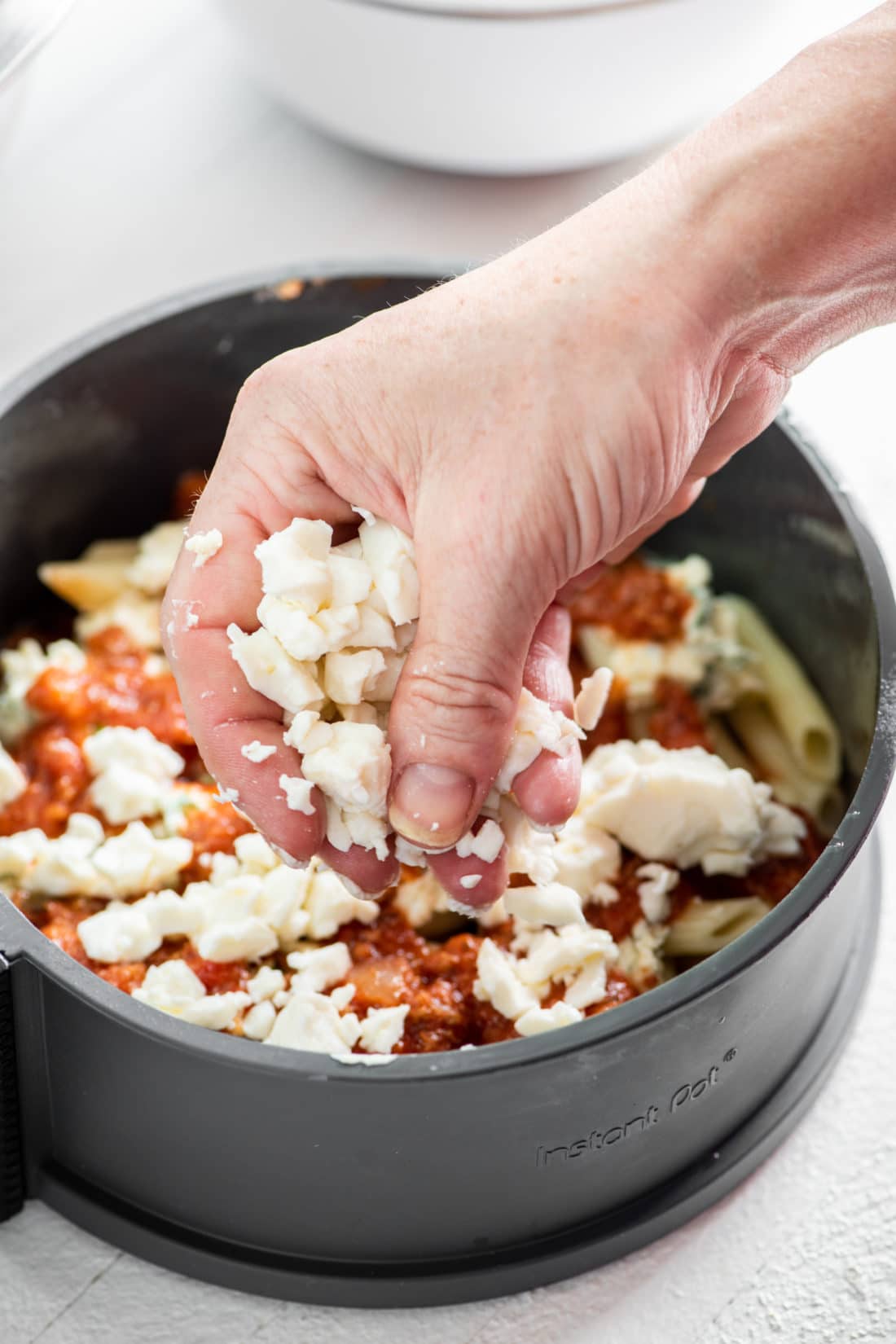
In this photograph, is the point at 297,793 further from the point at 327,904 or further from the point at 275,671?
the point at 327,904

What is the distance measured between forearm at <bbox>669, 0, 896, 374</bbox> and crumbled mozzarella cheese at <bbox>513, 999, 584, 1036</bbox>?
0.55m

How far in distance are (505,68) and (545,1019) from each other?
3.82 feet

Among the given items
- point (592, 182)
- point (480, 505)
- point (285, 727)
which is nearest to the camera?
point (480, 505)

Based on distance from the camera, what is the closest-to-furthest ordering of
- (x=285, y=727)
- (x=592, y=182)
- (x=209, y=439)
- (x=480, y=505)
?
(x=480, y=505) → (x=285, y=727) → (x=209, y=439) → (x=592, y=182)

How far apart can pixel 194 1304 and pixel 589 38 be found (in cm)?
142

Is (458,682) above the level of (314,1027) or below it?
above

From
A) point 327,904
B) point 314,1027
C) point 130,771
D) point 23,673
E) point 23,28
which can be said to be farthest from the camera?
point 23,28

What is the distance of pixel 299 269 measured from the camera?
65.1 inches

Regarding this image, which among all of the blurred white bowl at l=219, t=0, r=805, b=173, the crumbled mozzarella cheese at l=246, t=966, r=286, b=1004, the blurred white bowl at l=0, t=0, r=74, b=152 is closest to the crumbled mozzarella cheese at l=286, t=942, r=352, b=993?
the crumbled mozzarella cheese at l=246, t=966, r=286, b=1004

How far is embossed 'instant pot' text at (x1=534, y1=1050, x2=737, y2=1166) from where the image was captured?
118 centimetres

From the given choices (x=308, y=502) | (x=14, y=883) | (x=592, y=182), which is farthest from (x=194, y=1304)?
(x=592, y=182)

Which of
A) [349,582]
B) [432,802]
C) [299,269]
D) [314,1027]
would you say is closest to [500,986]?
[314,1027]

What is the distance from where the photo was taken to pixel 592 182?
2193 millimetres

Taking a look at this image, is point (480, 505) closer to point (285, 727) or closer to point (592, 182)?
point (285, 727)
